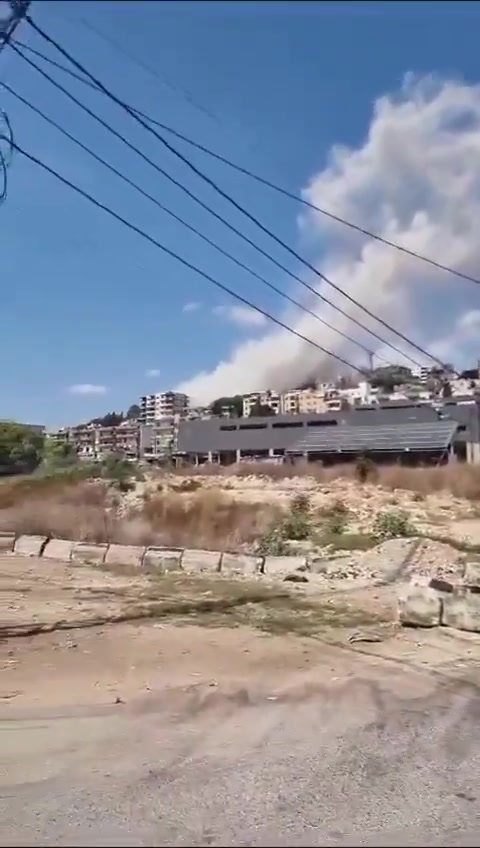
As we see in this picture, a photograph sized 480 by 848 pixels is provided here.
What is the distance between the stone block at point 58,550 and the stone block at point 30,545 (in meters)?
0.13

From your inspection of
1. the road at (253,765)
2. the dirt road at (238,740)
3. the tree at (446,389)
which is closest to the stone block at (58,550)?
the dirt road at (238,740)

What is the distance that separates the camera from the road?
3.23 m

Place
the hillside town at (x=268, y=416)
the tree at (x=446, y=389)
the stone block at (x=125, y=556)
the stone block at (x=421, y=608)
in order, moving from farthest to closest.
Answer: the hillside town at (x=268, y=416), the tree at (x=446, y=389), the stone block at (x=125, y=556), the stone block at (x=421, y=608)

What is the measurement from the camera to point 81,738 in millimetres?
4551

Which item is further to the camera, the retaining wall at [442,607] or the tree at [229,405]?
the tree at [229,405]

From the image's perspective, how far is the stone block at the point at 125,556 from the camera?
11.9 metres

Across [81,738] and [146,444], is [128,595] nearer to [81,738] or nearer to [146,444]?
[81,738]

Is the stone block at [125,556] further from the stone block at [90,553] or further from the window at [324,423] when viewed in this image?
the window at [324,423]

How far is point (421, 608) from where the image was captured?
25.3 ft

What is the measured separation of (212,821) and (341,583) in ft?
24.0

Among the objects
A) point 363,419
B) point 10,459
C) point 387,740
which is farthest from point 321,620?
point 363,419

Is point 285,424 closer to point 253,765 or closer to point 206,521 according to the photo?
point 206,521

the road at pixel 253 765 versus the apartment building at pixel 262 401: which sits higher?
the apartment building at pixel 262 401

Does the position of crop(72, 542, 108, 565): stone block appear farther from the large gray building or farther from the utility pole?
the large gray building
